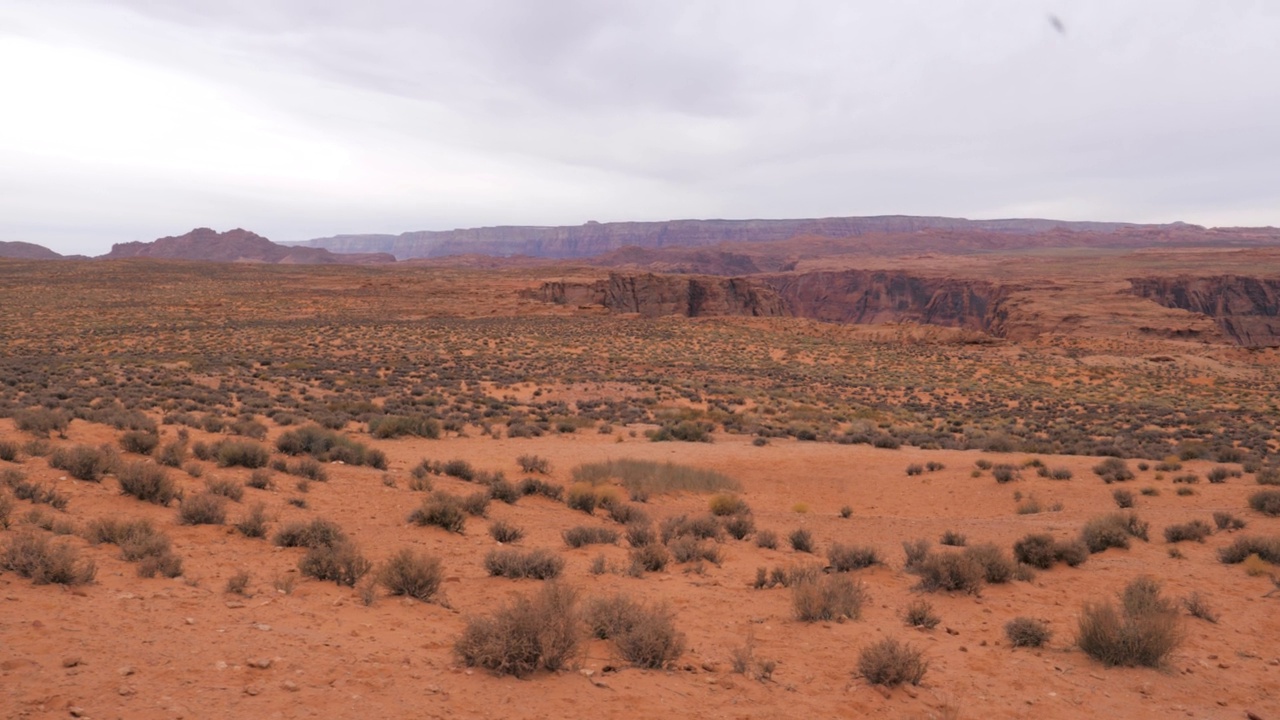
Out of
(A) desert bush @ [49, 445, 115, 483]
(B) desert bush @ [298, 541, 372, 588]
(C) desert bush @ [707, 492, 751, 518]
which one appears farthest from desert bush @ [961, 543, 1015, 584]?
Answer: (A) desert bush @ [49, 445, 115, 483]

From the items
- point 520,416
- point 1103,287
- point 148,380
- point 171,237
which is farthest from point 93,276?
point 171,237

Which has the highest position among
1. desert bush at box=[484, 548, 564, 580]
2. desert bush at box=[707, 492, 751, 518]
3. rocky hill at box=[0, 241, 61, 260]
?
rocky hill at box=[0, 241, 61, 260]

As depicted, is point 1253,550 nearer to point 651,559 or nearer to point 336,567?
point 651,559

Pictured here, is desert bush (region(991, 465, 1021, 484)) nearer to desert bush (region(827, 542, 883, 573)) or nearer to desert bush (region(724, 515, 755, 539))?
desert bush (region(724, 515, 755, 539))

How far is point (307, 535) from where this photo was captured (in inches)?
333

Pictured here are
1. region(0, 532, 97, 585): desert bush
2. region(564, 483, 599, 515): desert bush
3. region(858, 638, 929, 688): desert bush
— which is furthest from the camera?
region(564, 483, 599, 515): desert bush

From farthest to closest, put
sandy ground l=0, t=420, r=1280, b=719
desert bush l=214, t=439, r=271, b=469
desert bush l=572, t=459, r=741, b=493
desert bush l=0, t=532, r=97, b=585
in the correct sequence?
desert bush l=572, t=459, r=741, b=493 → desert bush l=214, t=439, r=271, b=469 → desert bush l=0, t=532, r=97, b=585 → sandy ground l=0, t=420, r=1280, b=719

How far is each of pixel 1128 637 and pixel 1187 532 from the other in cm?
597

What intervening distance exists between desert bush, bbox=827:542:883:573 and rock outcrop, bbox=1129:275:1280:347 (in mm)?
97761

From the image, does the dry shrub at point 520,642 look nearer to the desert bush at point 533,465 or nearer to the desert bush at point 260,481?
the desert bush at point 260,481

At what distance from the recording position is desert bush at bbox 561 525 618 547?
9.78 meters

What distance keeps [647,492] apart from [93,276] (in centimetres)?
8444

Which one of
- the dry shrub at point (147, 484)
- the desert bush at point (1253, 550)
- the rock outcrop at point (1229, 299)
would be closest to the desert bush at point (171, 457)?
the dry shrub at point (147, 484)

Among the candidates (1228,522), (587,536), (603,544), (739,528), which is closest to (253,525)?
(587,536)
